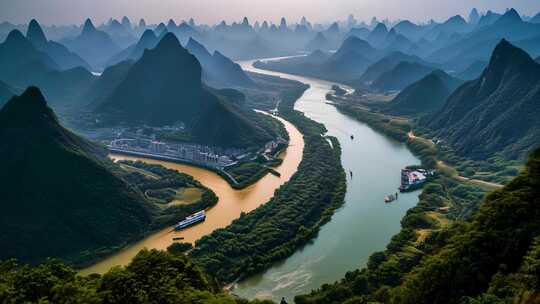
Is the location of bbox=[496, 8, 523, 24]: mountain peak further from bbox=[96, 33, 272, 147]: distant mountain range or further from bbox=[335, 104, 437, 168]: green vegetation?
bbox=[96, 33, 272, 147]: distant mountain range

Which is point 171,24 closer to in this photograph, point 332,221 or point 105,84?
point 105,84

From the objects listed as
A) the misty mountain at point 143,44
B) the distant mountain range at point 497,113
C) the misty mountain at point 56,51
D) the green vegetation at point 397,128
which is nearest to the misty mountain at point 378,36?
the misty mountain at point 143,44

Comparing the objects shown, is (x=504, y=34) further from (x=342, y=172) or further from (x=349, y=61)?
(x=342, y=172)

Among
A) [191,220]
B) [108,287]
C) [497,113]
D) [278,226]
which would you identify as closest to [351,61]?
[497,113]

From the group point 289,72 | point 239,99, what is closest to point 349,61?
point 289,72

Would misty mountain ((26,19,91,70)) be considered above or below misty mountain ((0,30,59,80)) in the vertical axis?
above

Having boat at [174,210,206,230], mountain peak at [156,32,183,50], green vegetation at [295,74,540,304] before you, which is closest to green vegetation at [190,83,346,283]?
boat at [174,210,206,230]

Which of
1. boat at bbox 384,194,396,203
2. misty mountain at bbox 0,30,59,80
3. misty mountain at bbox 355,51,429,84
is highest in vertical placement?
misty mountain at bbox 355,51,429,84
